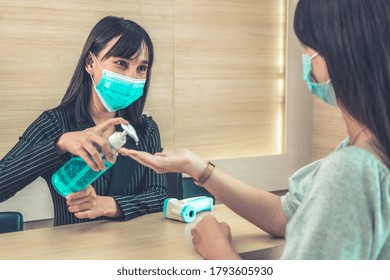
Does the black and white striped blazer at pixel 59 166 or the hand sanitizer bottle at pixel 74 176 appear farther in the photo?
the black and white striped blazer at pixel 59 166

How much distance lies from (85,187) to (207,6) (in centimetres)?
188

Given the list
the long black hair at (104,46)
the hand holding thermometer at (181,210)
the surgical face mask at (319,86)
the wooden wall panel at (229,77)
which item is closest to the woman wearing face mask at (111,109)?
the long black hair at (104,46)

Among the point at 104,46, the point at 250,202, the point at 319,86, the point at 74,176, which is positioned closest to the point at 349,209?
the point at 319,86

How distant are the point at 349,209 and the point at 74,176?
0.86 meters

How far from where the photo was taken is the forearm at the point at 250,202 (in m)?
1.41

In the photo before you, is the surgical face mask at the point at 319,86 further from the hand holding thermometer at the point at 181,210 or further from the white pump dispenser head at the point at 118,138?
the hand holding thermometer at the point at 181,210

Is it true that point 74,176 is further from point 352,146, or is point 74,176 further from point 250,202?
point 352,146

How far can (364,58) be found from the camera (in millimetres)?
889

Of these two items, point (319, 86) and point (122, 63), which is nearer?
point (319, 86)

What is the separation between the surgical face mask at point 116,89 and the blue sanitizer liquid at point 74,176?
0.50 meters

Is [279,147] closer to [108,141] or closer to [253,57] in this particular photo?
[253,57]

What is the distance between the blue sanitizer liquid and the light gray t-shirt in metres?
0.71

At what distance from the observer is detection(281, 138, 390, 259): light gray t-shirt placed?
2.73 ft

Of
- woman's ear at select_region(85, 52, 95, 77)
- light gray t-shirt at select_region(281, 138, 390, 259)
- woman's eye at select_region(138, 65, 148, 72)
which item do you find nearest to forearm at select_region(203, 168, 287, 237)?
light gray t-shirt at select_region(281, 138, 390, 259)
